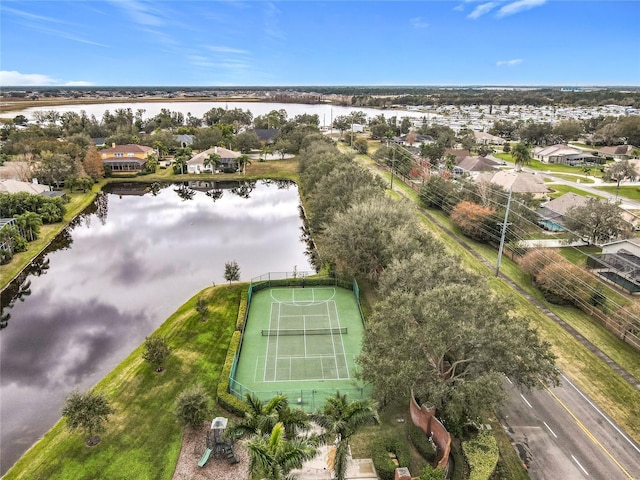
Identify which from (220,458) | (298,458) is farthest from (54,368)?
(298,458)

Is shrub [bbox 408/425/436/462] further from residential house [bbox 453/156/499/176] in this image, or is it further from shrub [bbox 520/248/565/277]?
residential house [bbox 453/156/499/176]

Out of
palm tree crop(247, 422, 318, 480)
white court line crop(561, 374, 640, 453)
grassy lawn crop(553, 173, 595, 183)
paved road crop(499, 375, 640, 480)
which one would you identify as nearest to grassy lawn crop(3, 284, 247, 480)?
palm tree crop(247, 422, 318, 480)

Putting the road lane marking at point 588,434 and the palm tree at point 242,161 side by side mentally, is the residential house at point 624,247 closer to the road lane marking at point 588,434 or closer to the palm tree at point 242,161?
the road lane marking at point 588,434

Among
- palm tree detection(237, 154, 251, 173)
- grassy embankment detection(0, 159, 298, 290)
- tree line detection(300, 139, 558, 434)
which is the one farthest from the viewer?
palm tree detection(237, 154, 251, 173)

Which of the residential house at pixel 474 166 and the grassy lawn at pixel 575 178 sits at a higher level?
the residential house at pixel 474 166

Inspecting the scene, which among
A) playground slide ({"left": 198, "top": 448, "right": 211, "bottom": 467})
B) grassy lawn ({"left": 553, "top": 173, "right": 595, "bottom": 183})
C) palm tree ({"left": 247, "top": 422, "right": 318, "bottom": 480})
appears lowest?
grassy lawn ({"left": 553, "top": 173, "right": 595, "bottom": 183})

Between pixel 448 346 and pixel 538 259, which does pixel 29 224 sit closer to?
pixel 448 346

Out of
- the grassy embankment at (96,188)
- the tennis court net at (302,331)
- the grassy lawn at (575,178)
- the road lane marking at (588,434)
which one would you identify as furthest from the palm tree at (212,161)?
the road lane marking at (588,434)
